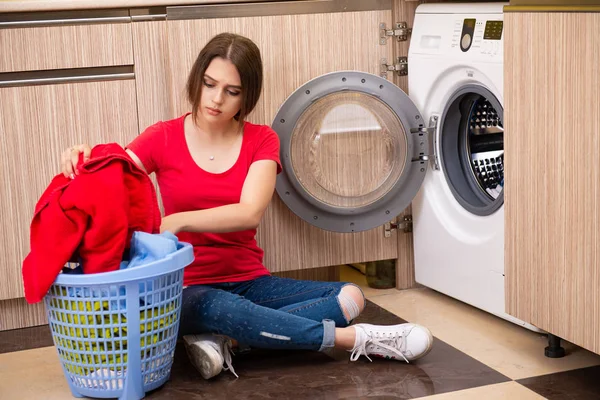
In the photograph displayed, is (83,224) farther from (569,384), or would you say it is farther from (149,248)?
(569,384)

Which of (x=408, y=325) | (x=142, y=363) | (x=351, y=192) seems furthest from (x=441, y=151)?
(x=142, y=363)

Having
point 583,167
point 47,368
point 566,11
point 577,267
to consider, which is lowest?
point 47,368

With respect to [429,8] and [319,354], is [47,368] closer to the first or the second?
[319,354]

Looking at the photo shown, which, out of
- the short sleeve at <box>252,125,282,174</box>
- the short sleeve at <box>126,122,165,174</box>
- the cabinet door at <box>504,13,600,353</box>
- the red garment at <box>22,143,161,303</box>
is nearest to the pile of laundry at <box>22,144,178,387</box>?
the red garment at <box>22,143,161,303</box>

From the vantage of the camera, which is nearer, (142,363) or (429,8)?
(142,363)

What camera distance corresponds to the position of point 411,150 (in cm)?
234

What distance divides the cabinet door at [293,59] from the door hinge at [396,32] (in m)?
0.01

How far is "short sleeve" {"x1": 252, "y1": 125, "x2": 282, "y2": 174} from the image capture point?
2078mm

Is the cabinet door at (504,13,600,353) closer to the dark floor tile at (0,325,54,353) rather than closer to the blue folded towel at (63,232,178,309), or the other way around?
the blue folded towel at (63,232,178,309)

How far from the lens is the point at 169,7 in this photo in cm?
223

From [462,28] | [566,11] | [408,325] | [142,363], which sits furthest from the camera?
[462,28]

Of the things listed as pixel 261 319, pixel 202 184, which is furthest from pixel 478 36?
pixel 261 319

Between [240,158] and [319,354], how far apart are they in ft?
1.59

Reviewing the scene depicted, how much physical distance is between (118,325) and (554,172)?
884 millimetres
